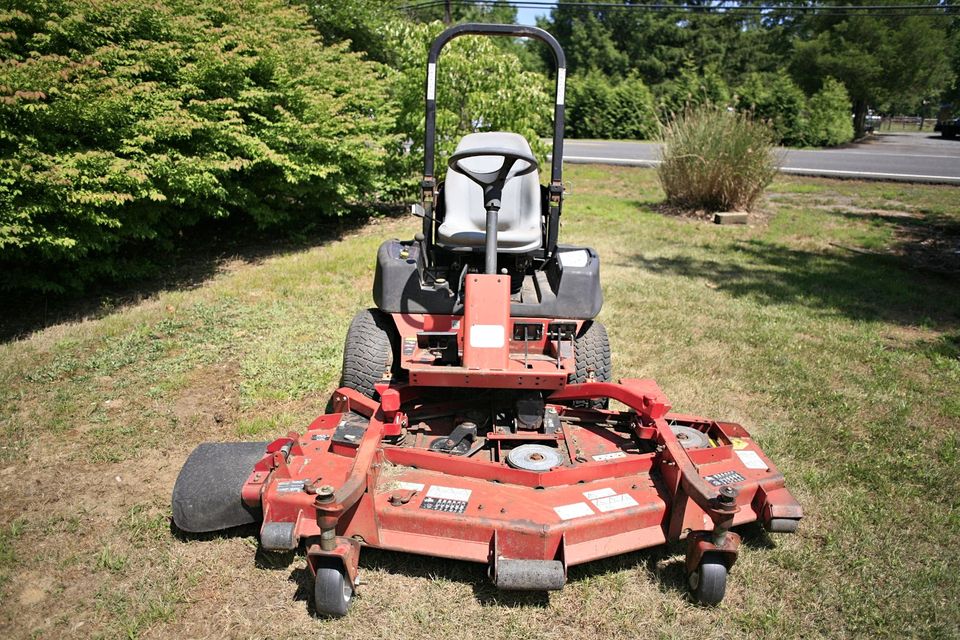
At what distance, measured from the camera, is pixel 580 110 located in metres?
29.0

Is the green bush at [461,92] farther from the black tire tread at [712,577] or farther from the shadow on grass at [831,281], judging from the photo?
the black tire tread at [712,577]

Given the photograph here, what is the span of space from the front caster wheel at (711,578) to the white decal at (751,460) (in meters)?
0.65

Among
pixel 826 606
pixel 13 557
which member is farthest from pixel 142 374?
pixel 826 606

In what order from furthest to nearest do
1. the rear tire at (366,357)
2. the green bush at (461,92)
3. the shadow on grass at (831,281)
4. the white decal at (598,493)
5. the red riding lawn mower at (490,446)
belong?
the green bush at (461,92) → the shadow on grass at (831,281) → the rear tire at (366,357) → the white decal at (598,493) → the red riding lawn mower at (490,446)

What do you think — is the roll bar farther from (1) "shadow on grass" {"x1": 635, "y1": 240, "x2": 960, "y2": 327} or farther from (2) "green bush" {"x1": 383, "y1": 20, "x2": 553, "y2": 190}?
(2) "green bush" {"x1": 383, "y1": 20, "x2": 553, "y2": 190}

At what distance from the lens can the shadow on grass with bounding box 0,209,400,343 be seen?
586cm

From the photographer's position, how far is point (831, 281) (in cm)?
722

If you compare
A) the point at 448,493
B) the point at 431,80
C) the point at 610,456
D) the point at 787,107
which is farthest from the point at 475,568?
the point at 787,107

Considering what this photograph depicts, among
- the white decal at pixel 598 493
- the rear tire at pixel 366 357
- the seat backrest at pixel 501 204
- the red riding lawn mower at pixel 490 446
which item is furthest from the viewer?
the seat backrest at pixel 501 204

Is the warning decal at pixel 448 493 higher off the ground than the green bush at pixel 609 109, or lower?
lower

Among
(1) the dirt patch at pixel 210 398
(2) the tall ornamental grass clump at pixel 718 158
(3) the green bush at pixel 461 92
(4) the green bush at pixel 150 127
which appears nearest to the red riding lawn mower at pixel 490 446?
(1) the dirt patch at pixel 210 398

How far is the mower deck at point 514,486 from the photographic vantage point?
8.26ft

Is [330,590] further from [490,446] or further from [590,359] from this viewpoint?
[590,359]

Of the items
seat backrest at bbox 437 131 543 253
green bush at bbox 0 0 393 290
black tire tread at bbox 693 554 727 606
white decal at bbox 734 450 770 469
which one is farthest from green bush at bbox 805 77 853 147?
black tire tread at bbox 693 554 727 606
